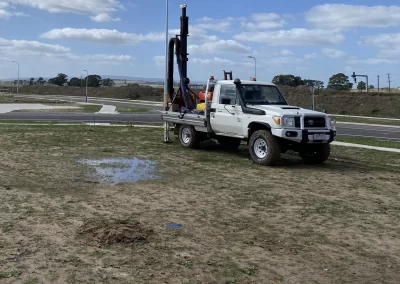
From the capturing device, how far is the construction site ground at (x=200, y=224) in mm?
4711

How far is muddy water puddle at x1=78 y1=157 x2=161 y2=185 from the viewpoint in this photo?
9623 millimetres

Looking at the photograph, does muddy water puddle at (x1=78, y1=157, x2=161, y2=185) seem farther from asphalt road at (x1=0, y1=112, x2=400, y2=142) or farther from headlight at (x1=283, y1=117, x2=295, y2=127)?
asphalt road at (x1=0, y1=112, x2=400, y2=142)

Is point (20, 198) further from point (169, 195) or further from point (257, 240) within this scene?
point (257, 240)

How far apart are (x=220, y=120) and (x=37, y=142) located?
21.3 feet

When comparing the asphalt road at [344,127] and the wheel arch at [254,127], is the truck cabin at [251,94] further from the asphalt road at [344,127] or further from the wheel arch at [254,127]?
the asphalt road at [344,127]

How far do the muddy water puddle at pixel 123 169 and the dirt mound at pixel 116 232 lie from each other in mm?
2995

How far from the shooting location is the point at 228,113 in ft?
42.2

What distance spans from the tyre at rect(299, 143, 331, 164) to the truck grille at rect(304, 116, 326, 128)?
2.37ft

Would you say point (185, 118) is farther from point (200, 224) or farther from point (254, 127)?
point (200, 224)

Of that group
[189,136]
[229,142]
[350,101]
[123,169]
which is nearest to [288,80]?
→ [350,101]

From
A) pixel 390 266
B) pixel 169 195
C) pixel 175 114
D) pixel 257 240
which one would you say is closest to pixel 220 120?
pixel 175 114

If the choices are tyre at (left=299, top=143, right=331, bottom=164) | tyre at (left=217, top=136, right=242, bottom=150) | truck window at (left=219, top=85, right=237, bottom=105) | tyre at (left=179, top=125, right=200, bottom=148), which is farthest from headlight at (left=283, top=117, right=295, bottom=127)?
tyre at (left=179, top=125, right=200, bottom=148)

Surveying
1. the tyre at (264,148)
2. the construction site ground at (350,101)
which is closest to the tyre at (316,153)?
the tyre at (264,148)

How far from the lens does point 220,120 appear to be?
519 inches
